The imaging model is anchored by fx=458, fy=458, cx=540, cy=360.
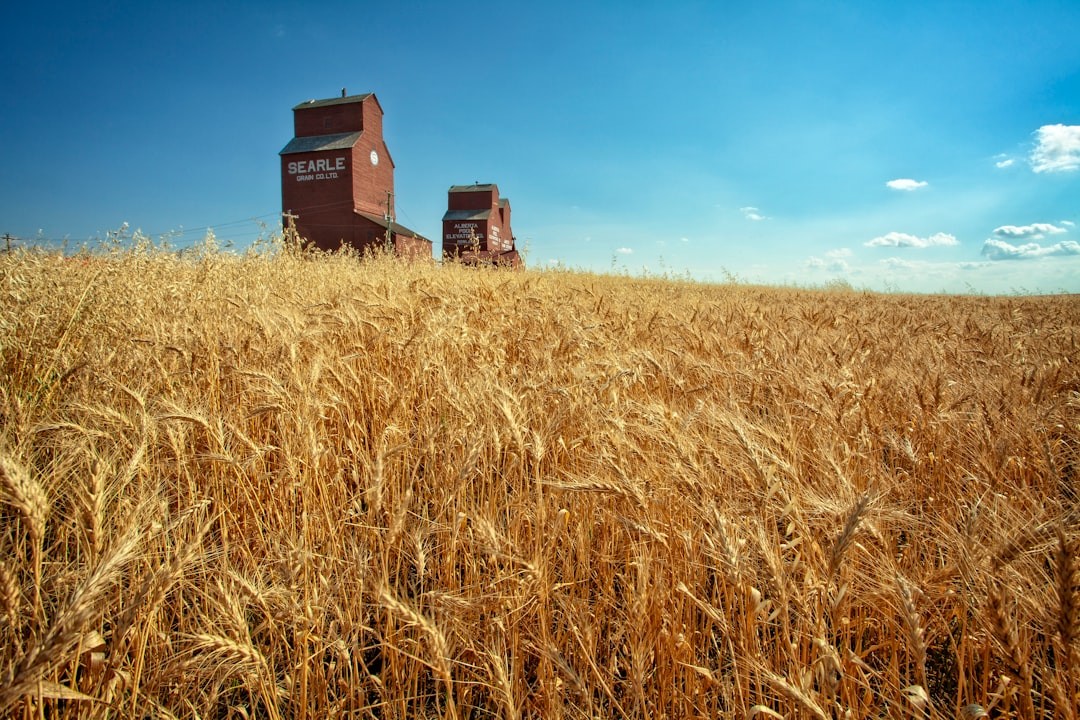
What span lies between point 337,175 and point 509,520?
28123 mm

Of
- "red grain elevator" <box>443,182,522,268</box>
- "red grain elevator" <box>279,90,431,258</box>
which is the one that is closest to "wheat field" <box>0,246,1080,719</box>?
"red grain elevator" <box>279,90,431,258</box>

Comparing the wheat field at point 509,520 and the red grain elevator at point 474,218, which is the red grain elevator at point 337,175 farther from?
the wheat field at point 509,520

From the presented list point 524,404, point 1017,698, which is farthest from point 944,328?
point 524,404

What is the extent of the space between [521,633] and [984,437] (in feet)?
6.35

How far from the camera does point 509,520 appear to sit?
1458 millimetres

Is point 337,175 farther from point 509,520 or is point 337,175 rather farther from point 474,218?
point 509,520

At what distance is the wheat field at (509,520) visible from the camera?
3.14 feet

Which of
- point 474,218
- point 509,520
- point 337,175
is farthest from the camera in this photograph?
point 474,218

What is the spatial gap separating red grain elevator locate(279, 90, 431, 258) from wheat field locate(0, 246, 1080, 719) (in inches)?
923

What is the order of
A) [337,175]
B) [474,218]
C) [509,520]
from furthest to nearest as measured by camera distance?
[474,218] → [337,175] → [509,520]

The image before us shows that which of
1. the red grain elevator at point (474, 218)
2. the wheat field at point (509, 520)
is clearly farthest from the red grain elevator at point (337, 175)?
the wheat field at point (509, 520)

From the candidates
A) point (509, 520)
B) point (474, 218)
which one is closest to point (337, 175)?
point (474, 218)

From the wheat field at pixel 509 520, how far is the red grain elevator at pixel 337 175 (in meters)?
23.4

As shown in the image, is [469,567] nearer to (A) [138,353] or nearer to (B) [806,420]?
(B) [806,420]
